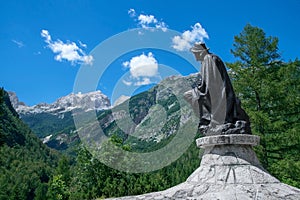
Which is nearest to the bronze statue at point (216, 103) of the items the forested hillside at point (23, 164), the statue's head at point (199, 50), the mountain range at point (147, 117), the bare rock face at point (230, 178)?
the statue's head at point (199, 50)

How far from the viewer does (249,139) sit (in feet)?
19.0

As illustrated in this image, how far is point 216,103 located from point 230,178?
1.59 metres

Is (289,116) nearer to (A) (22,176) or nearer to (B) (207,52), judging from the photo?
(B) (207,52)

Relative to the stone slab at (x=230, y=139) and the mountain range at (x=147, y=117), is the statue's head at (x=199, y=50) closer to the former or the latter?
the stone slab at (x=230, y=139)

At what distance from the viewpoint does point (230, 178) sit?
5336 mm

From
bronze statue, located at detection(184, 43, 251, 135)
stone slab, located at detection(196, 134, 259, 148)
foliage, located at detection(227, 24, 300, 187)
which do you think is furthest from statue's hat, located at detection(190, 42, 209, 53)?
foliage, located at detection(227, 24, 300, 187)

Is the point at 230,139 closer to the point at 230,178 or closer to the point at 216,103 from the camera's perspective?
the point at 230,178

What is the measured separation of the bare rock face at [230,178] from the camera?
16.3 ft

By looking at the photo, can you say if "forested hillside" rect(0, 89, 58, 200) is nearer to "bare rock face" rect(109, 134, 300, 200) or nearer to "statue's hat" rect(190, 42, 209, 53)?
"statue's hat" rect(190, 42, 209, 53)

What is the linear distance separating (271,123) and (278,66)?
3.17 m

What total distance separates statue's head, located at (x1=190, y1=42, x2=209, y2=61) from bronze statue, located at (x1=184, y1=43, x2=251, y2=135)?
0.12 metres

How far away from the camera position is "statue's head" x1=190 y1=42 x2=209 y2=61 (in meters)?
6.74

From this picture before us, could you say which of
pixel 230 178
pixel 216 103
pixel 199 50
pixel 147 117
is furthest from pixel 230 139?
pixel 147 117

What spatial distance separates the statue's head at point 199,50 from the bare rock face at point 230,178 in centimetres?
194
